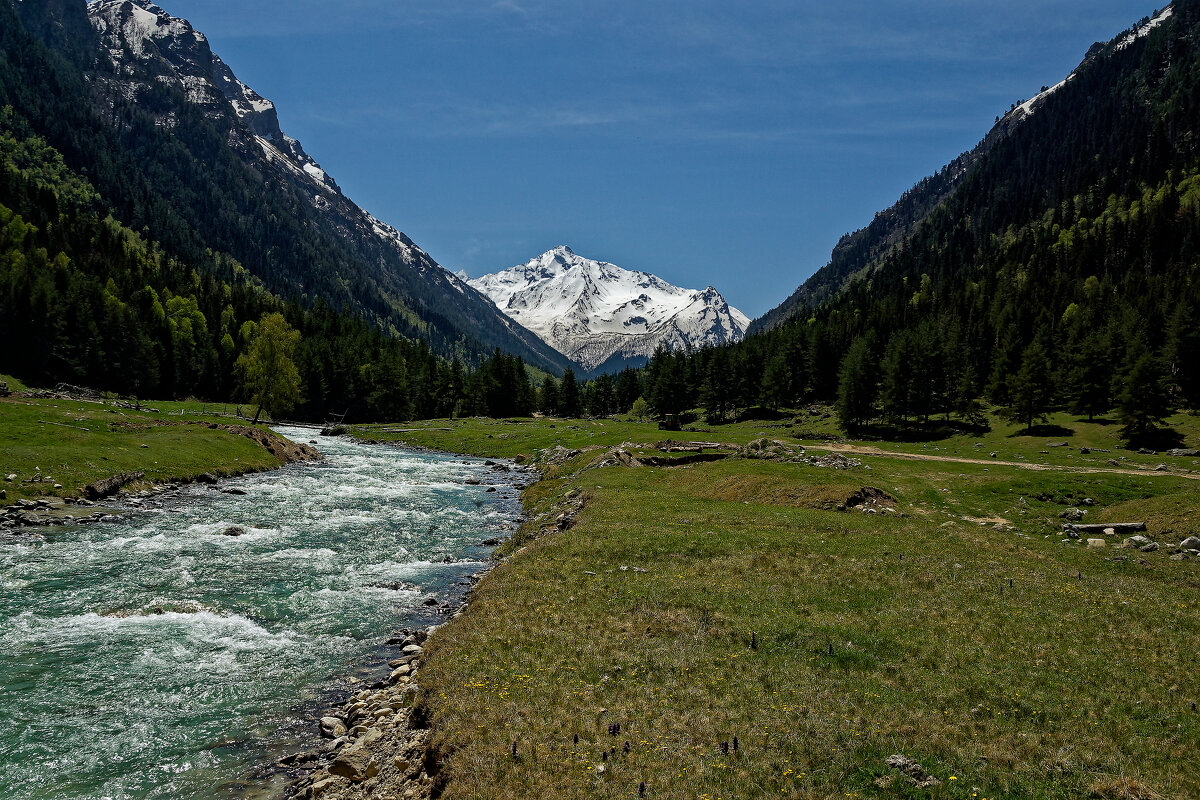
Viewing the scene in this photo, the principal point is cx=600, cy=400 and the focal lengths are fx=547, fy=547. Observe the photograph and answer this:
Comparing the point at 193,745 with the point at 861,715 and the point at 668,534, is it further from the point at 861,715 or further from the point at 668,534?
the point at 668,534

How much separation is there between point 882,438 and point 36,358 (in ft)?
489

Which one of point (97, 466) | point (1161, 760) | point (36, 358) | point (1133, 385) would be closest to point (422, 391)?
point (36, 358)

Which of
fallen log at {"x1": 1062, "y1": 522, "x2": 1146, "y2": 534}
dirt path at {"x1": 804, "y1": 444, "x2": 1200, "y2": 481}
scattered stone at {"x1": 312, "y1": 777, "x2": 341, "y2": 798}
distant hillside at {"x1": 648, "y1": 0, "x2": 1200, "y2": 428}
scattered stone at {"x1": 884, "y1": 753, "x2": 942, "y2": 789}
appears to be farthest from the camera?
distant hillside at {"x1": 648, "y1": 0, "x2": 1200, "y2": 428}

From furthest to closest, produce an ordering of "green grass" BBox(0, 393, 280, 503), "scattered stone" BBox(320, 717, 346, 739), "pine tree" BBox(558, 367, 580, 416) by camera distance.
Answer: "pine tree" BBox(558, 367, 580, 416) → "green grass" BBox(0, 393, 280, 503) → "scattered stone" BBox(320, 717, 346, 739)

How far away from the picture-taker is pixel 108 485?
38.3 meters

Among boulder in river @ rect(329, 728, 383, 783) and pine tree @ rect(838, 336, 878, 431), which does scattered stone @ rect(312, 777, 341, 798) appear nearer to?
boulder in river @ rect(329, 728, 383, 783)

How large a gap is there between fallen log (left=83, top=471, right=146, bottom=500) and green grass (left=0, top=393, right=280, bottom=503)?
51 cm

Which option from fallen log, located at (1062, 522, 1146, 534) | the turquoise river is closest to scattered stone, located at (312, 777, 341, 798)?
the turquoise river

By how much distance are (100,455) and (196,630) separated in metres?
33.0

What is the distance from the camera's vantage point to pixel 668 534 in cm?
2886

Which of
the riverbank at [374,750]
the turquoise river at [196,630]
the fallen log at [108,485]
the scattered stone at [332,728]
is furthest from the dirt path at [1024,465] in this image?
the fallen log at [108,485]

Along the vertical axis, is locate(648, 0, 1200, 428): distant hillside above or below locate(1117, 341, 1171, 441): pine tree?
above

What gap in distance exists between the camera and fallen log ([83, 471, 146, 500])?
36.6 m

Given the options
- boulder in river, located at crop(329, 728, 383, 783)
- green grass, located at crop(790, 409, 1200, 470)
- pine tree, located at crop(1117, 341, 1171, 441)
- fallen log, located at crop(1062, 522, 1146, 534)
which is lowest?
boulder in river, located at crop(329, 728, 383, 783)
